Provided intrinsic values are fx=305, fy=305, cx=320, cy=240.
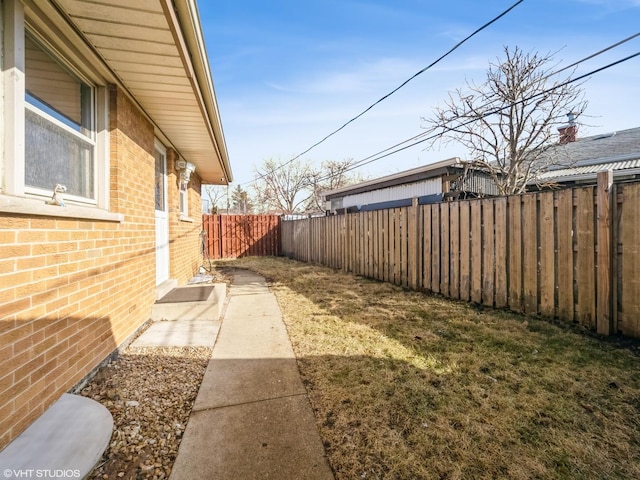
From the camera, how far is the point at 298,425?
6.51 ft

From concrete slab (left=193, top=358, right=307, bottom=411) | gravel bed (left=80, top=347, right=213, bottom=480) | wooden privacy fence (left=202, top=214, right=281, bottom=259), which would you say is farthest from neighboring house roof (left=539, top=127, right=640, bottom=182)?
wooden privacy fence (left=202, top=214, right=281, bottom=259)

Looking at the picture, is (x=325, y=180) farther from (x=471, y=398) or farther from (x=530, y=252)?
(x=471, y=398)

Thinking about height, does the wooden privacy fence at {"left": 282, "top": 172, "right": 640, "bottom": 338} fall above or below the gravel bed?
above

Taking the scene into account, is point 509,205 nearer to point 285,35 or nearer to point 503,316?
point 503,316

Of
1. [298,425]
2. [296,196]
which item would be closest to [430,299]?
[298,425]

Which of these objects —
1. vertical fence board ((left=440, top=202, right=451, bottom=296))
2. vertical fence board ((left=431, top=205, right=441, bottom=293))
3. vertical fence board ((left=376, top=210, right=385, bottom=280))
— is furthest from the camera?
vertical fence board ((left=376, top=210, right=385, bottom=280))

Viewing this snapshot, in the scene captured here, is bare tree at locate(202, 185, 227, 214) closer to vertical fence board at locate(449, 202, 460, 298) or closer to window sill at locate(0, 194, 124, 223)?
vertical fence board at locate(449, 202, 460, 298)

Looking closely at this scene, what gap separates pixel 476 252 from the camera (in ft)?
15.7

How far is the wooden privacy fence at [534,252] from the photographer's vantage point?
3209 mm

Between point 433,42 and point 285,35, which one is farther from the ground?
point 285,35

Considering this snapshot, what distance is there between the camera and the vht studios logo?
1410 millimetres

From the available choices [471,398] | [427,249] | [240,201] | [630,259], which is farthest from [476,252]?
[240,201]

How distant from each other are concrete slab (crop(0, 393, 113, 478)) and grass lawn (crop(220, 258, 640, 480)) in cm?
127

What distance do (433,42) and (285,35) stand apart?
3.51m
